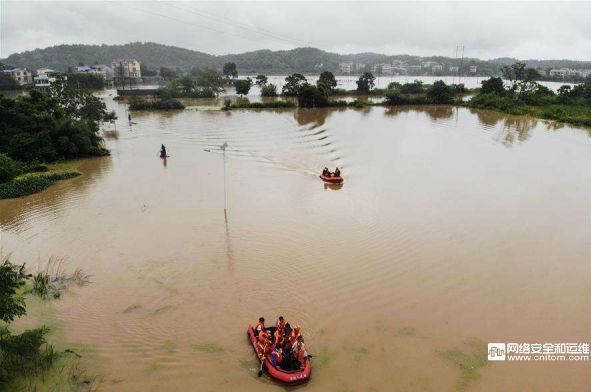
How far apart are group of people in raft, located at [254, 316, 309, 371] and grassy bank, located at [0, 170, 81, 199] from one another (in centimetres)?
1464

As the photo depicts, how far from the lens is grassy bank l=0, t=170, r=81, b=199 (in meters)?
17.5

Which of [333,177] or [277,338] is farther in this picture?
[333,177]

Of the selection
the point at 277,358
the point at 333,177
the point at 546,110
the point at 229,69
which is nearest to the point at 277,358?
the point at 277,358

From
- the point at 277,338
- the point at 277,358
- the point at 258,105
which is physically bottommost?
the point at 277,358

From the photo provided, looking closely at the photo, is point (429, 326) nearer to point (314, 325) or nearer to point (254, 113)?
point (314, 325)

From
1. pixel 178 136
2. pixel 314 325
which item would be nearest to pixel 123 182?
pixel 178 136

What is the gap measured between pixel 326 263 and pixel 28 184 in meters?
14.3

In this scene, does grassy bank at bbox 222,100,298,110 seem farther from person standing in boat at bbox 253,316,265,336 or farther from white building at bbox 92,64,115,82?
white building at bbox 92,64,115,82

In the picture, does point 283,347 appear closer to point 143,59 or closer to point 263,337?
point 263,337

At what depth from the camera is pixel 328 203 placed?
17.3 metres

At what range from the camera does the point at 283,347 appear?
820 cm

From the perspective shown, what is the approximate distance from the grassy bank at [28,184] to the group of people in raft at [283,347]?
14643mm

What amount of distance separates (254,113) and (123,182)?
1039 inches

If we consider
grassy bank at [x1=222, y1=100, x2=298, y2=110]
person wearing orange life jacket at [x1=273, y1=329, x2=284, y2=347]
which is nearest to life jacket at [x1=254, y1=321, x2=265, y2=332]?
person wearing orange life jacket at [x1=273, y1=329, x2=284, y2=347]
